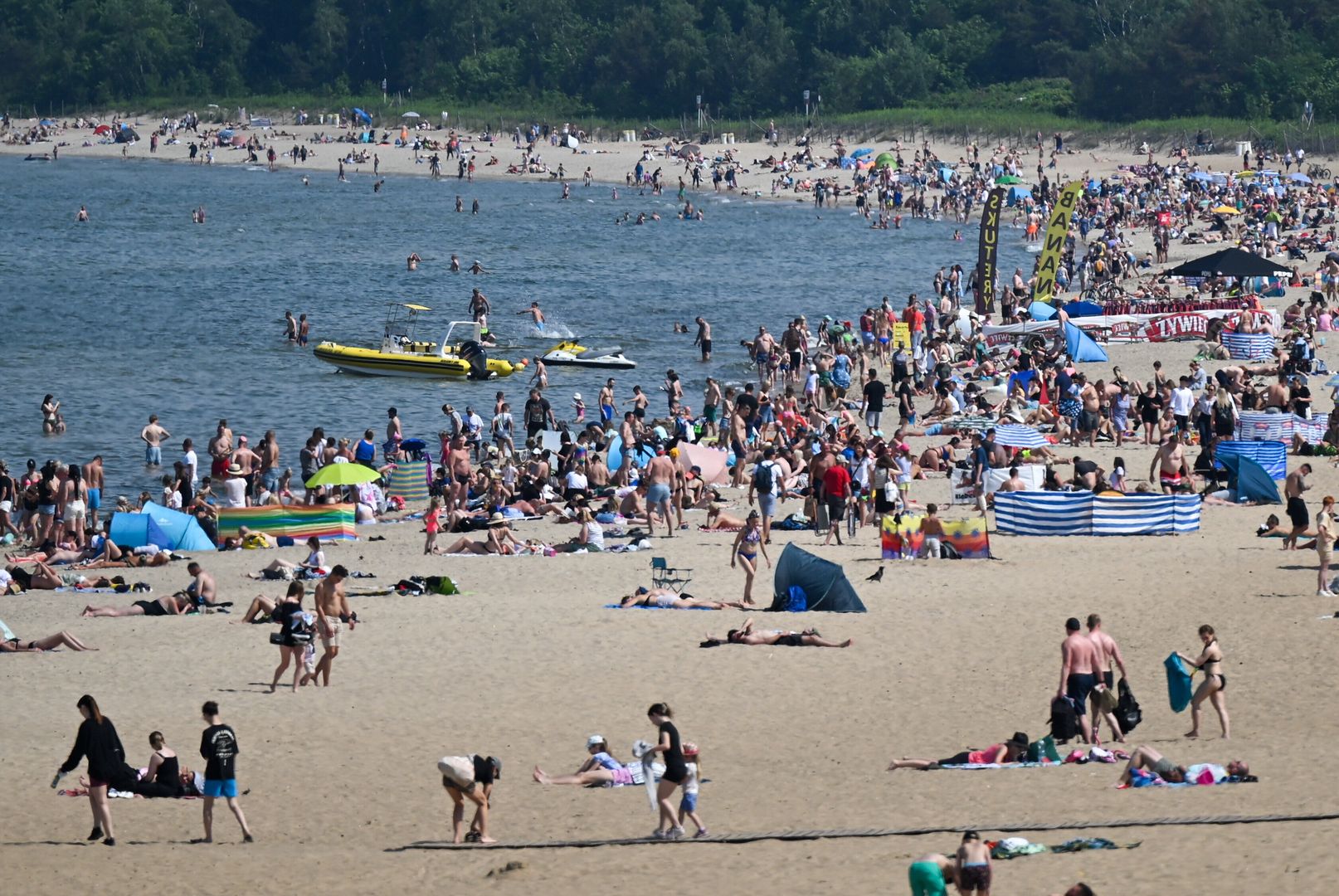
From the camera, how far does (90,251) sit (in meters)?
63.4

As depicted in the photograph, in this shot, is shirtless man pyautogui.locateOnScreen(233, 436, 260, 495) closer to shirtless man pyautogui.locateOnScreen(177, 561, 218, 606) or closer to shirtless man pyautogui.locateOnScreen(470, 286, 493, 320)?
shirtless man pyautogui.locateOnScreen(177, 561, 218, 606)

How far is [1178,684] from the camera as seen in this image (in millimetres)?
14062

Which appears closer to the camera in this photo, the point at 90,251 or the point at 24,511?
the point at 24,511

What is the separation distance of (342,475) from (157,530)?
2.16 meters

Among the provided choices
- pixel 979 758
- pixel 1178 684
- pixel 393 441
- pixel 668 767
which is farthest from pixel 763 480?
pixel 668 767

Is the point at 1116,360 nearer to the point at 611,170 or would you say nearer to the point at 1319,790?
the point at 1319,790

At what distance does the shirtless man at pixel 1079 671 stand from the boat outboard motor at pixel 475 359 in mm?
23566

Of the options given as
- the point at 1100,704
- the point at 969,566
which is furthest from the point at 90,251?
the point at 1100,704

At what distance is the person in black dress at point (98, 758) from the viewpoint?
1231cm

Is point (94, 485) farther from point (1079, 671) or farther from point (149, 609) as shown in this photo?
point (1079, 671)

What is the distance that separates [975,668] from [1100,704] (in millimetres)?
2087

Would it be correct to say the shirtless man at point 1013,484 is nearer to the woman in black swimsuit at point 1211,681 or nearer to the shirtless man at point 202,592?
the woman in black swimsuit at point 1211,681

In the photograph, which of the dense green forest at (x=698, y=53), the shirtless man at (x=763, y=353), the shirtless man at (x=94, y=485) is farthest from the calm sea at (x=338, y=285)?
the dense green forest at (x=698, y=53)

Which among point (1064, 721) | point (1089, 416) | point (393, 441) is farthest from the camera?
point (393, 441)
